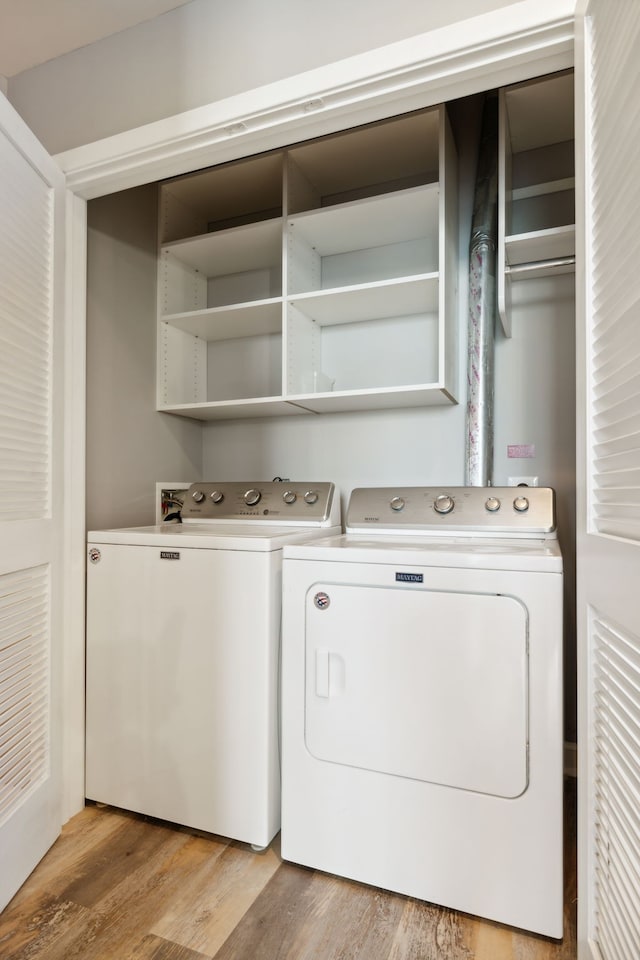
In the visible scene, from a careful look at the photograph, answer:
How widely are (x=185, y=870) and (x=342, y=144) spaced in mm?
2332

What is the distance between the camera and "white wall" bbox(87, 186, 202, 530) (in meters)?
1.90

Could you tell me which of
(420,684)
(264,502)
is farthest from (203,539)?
(420,684)

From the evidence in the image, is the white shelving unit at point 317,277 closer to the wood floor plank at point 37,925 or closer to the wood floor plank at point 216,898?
the wood floor plank at point 216,898

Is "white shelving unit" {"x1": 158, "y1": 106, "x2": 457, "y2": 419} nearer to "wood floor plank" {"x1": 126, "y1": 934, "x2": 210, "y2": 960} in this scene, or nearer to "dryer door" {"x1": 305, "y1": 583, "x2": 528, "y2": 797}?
"dryer door" {"x1": 305, "y1": 583, "x2": 528, "y2": 797}

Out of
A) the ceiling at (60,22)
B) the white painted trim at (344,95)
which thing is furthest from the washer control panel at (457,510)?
the ceiling at (60,22)

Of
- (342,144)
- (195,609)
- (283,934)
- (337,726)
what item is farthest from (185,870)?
(342,144)

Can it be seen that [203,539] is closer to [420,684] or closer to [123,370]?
[420,684]

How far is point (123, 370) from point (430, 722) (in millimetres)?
1601

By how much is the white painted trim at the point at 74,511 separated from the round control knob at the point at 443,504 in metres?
1.16

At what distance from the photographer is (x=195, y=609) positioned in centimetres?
156

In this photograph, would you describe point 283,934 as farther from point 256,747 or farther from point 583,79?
point 583,79

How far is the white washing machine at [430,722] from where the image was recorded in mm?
1209

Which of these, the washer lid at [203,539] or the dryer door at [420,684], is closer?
the dryer door at [420,684]

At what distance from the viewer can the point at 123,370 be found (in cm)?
204
